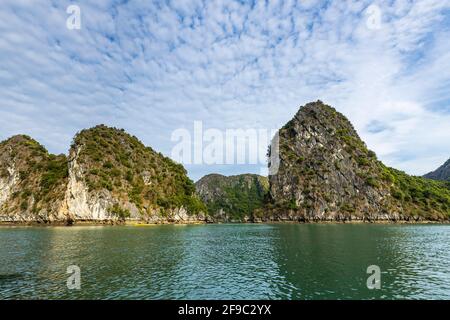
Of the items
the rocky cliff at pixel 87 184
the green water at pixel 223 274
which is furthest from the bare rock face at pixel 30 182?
the green water at pixel 223 274

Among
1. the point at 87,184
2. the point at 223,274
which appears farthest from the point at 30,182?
the point at 223,274

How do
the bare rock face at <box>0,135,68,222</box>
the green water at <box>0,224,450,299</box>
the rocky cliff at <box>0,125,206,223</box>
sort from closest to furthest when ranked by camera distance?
the green water at <box>0,224,450,299</box>, the rocky cliff at <box>0,125,206,223</box>, the bare rock face at <box>0,135,68,222</box>

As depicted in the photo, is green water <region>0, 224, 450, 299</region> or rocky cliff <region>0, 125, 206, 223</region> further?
rocky cliff <region>0, 125, 206, 223</region>

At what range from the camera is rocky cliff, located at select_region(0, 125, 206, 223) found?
479 ft

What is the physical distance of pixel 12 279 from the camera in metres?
30.3

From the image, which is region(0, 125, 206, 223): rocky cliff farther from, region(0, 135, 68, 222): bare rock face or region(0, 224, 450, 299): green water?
region(0, 224, 450, 299): green water

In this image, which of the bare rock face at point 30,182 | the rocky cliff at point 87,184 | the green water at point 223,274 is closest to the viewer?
the green water at point 223,274

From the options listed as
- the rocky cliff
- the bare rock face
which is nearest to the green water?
the rocky cliff

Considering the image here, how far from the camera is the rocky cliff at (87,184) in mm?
146125

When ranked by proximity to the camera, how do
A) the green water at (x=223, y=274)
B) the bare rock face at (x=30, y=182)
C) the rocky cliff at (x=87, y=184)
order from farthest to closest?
the bare rock face at (x=30, y=182) < the rocky cliff at (x=87, y=184) < the green water at (x=223, y=274)

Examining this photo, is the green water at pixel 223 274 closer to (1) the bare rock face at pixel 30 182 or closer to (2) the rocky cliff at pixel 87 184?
(2) the rocky cliff at pixel 87 184
